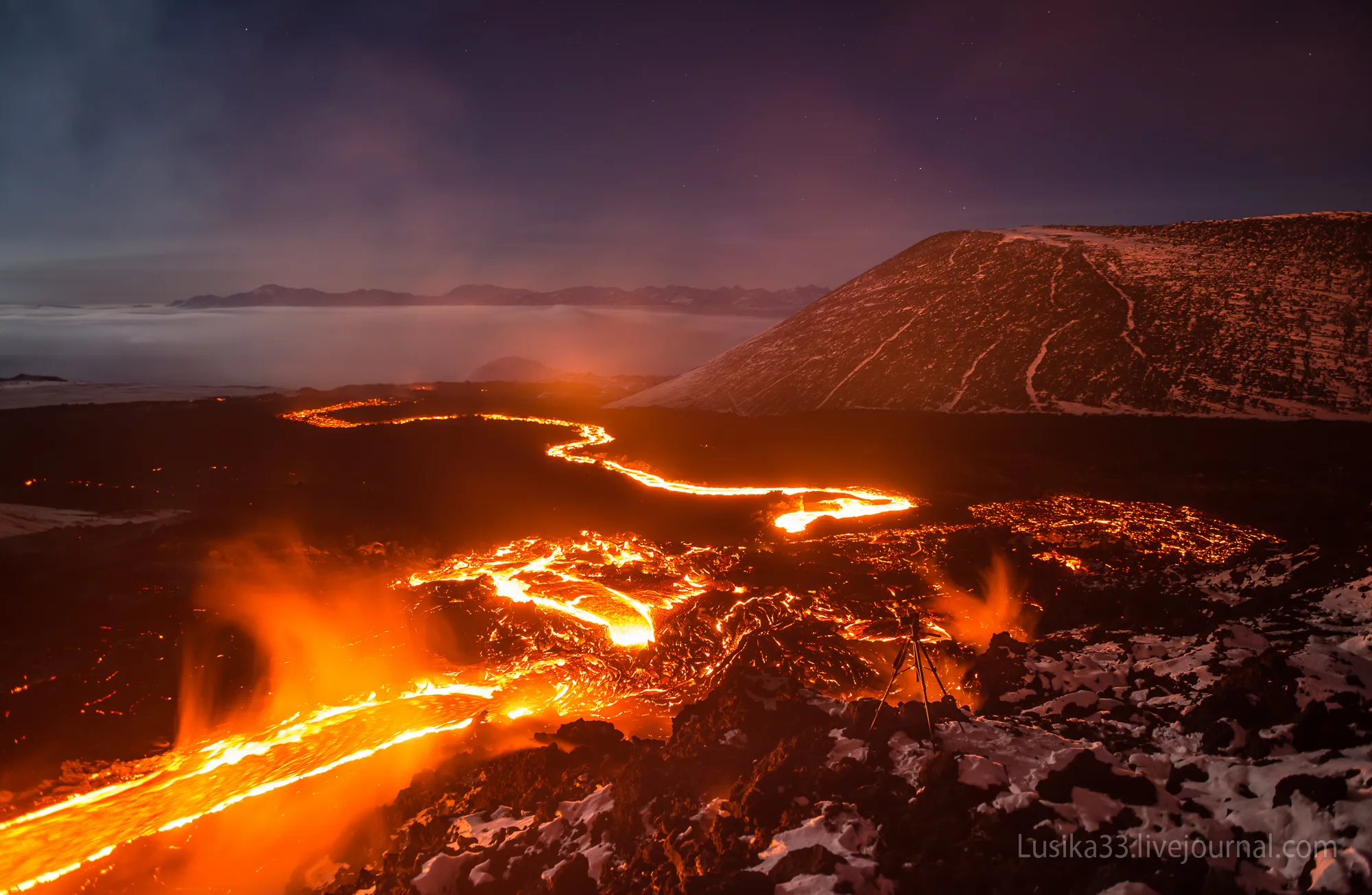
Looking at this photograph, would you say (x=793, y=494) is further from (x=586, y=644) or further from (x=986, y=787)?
(x=986, y=787)

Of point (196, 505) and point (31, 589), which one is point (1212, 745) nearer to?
point (31, 589)

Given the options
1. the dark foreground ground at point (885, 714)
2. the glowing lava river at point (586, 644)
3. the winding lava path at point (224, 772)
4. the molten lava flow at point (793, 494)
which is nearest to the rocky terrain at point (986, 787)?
the dark foreground ground at point (885, 714)

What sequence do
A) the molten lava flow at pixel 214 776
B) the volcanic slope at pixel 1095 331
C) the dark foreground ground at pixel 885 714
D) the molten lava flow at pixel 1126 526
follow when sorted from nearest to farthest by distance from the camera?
the dark foreground ground at pixel 885 714 < the molten lava flow at pixel 214 776 < the molten lava flow at pixel 1126 526 < the volcanic slope at pixel 1095 331

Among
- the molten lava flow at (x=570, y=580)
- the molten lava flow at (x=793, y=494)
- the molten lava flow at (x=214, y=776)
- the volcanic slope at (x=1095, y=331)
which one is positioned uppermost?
the volcanic slope at (x=1095, y=331)

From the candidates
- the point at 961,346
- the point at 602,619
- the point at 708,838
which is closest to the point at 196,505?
the point at 602,619

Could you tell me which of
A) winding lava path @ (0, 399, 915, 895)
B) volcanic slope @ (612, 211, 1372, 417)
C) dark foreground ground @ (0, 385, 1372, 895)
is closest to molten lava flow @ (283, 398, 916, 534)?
dark foreground ground @ (0, 385, 1372, 895)

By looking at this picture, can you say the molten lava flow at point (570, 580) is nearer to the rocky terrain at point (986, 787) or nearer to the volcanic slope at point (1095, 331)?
the rocky terrain at point (986, 787)
